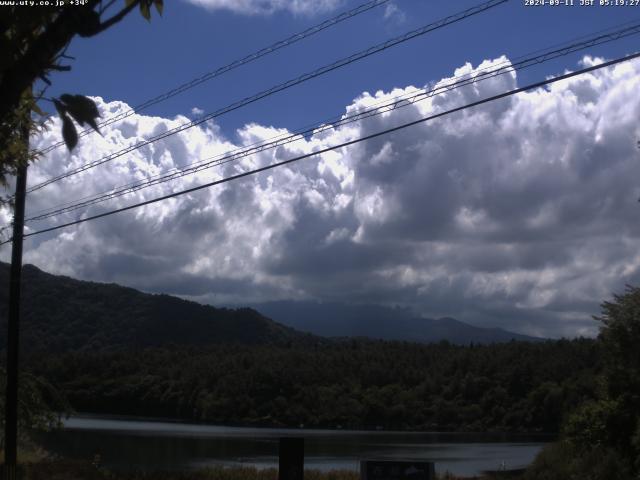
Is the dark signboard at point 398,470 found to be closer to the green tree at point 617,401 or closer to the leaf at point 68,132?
the leaf at point 68,132

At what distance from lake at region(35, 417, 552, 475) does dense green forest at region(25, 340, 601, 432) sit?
35.8 feet

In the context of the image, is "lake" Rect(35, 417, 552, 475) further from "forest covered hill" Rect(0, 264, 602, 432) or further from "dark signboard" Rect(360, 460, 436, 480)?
"dark signboard" Rect(360, 460, 436, 480)

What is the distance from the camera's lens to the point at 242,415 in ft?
353

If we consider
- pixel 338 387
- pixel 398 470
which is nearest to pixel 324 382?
pixel 338 387

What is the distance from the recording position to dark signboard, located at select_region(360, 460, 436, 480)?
1230 cm

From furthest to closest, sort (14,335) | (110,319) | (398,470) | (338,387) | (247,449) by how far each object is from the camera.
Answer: (110,319) < (338,387) < (247,449) < (14,335) < (398,470)

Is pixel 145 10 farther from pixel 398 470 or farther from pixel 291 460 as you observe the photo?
pixel 291 460

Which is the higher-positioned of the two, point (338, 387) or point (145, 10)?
point (145, 10)

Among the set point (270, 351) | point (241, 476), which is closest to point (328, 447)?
point (241, 476)

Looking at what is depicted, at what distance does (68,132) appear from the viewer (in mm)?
5215

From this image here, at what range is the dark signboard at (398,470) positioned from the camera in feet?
40.3

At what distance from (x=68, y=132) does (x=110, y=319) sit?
168 metres

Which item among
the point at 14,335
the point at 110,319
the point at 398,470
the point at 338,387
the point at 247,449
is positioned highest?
the point at 110,319

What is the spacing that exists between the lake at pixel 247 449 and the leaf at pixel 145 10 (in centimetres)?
3486
